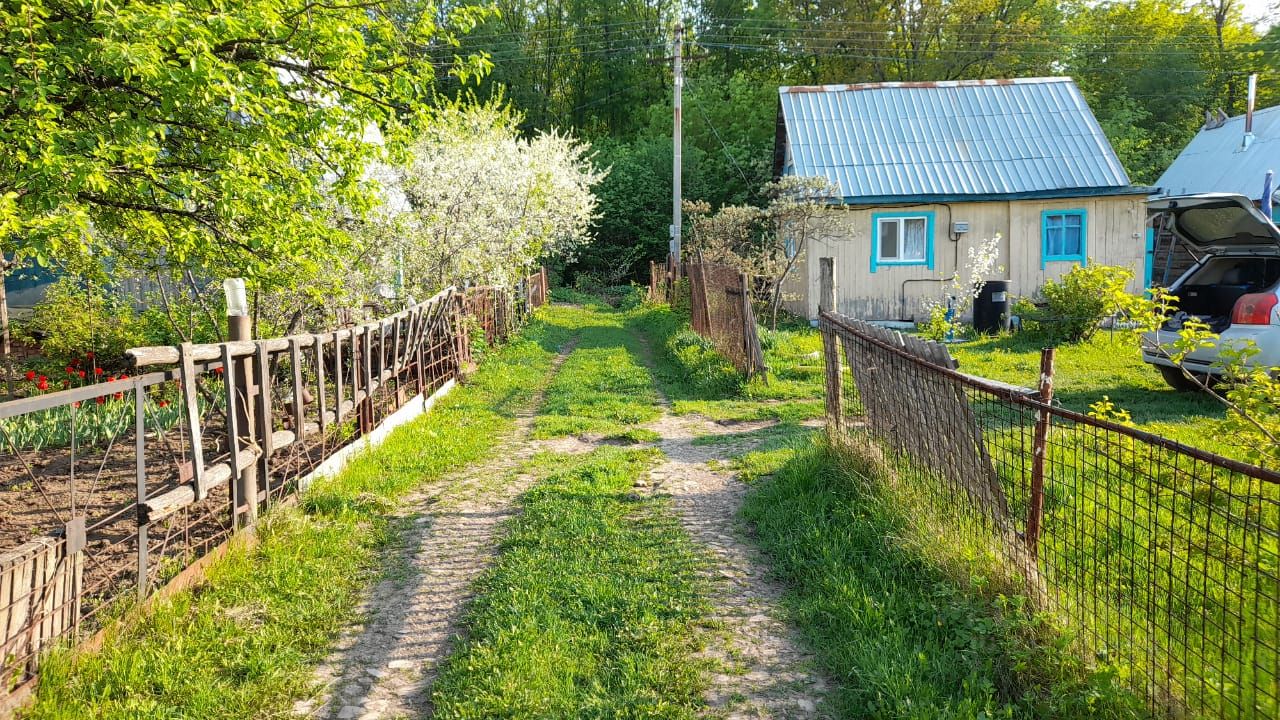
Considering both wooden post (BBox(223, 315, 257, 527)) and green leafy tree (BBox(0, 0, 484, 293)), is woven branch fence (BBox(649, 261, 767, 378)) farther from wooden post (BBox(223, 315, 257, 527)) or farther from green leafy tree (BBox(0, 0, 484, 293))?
wooden post (BBox(223, 315, 257, 527))

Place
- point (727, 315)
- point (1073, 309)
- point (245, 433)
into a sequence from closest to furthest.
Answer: point (245, 433) < point (727, 315) < point (1073, 309)

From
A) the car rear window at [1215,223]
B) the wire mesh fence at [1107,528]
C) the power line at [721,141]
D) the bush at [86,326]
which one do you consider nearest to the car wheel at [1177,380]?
the car rear window at [1215,223]

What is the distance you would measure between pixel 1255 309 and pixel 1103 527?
467 centimetres

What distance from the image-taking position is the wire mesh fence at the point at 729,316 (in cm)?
1100

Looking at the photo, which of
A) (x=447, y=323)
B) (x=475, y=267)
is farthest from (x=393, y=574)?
(x=475, y=267)

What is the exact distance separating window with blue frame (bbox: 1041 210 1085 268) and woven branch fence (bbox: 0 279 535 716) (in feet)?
43.5

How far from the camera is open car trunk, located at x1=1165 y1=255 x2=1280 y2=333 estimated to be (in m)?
9.66

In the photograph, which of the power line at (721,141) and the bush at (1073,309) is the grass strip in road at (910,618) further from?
the power line at (721,141)

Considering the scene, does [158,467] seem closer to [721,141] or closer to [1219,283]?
[1219,283]

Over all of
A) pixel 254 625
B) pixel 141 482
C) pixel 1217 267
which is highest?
pixel 1217 267

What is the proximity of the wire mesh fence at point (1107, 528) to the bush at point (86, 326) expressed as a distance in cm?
938

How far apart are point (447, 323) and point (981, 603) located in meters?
9.05

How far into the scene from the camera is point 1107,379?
10812mm

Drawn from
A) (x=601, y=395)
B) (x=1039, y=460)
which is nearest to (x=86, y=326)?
(x=601, y=395)
